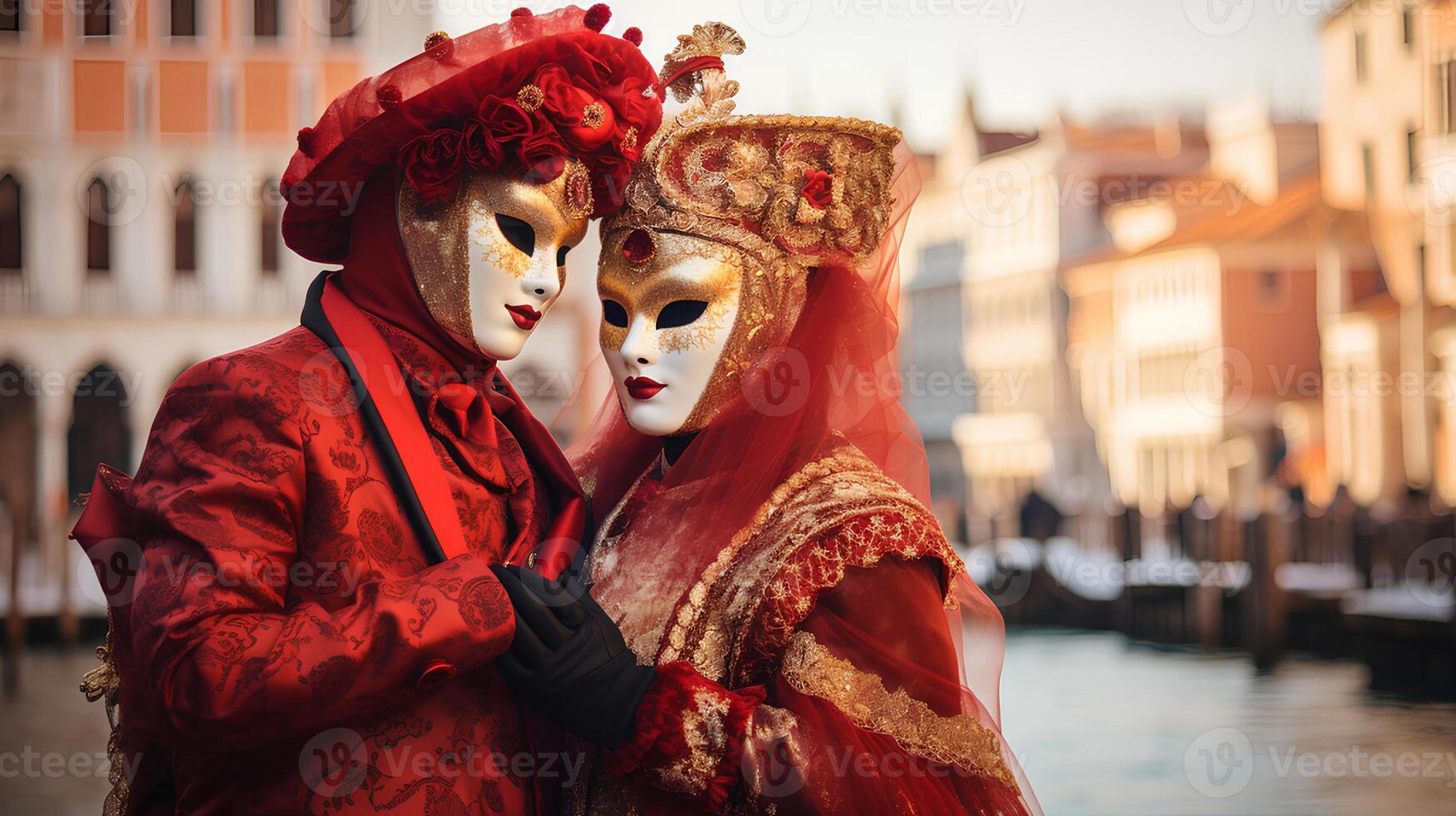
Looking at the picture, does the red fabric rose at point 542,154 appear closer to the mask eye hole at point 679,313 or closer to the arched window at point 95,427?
the mask eye hole at point 679,313

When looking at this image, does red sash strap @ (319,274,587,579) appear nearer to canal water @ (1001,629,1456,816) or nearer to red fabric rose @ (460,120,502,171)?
red fabric rose @ (460,120,502,171)

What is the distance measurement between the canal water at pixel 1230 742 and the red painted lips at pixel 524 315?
6678 mm

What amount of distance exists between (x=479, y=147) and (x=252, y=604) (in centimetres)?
82

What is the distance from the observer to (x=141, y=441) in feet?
59.9

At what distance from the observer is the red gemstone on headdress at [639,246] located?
2.77 m

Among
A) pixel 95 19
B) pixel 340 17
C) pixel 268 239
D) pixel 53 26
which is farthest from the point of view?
pixel 340 17

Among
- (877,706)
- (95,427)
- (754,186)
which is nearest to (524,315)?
(754,186)

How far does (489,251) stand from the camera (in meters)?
2.51

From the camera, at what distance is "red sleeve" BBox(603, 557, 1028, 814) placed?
2.38 meters

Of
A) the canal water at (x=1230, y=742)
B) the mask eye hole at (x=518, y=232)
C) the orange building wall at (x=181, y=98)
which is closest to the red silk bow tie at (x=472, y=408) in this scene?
the mask eye hole at (x=518, y=232)

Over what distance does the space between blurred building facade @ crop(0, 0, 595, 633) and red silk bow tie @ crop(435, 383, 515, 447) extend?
706 inches

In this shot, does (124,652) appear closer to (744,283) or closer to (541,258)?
(541,258)

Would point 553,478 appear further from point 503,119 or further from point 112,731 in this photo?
point 112,731

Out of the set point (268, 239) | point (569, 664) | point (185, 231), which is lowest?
point (569, 664)
